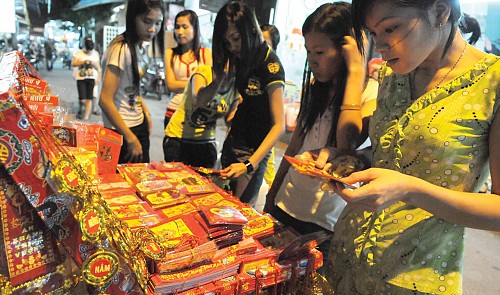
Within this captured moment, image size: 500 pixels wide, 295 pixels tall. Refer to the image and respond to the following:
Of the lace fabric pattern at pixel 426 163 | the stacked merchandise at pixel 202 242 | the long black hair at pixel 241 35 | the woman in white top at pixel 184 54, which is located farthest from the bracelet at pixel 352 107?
the woman in white top at pixel 184 54

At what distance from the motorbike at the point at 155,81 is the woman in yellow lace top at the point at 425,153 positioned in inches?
298

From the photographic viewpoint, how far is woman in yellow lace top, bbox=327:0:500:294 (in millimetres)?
747

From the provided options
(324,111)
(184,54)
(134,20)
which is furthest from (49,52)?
(324,111)

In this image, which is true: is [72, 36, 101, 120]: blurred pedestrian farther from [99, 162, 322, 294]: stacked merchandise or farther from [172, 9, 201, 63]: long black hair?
[99, 162, 322, 294]: stacked merchandise

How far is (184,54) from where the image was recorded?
2814 millimetres

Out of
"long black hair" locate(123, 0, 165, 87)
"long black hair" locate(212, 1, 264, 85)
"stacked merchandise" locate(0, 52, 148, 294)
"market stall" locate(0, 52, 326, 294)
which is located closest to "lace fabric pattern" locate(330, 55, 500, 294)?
"market stall" locate(0, 52, 326, 294)

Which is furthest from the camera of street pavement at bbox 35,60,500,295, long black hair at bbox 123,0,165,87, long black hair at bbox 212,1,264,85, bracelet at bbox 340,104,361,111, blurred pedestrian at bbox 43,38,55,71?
blurred pedestrian at bbox 43,38,55,71

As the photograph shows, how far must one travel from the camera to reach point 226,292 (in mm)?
805

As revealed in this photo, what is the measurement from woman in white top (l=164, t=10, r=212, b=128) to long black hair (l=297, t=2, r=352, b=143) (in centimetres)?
152

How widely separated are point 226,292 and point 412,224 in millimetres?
446

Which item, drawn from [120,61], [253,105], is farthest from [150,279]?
[120,61]

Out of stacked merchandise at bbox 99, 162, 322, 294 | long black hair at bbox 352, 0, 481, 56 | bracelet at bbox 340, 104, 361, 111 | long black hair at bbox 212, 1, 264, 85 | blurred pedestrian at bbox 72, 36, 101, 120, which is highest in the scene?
long black hair at bbox 352, 0, 481, 56

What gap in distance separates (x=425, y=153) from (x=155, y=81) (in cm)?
786

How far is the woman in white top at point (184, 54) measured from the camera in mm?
2725
